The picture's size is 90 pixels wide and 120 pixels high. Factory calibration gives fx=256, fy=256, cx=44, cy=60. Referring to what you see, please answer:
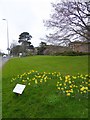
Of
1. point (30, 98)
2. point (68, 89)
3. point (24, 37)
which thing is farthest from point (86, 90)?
point (24, 37)

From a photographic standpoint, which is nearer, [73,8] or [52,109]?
[52,109]

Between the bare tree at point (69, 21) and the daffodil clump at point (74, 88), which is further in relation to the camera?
the bare tree at point (69, 21)

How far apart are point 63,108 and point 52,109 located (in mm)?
265

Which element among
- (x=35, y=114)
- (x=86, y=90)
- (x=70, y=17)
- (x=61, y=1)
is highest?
(x=61, y=1)

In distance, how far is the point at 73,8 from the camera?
26281 mm

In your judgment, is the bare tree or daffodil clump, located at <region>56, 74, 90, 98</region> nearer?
daffodil clump, located at <region>56, 74, 90, 98</region>

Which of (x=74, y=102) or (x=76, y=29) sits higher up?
(x=76, y=29)

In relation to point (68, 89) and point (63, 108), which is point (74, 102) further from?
point (68, 89)

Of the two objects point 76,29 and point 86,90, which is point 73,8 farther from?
point 86,90

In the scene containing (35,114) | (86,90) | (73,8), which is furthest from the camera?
(73,8)

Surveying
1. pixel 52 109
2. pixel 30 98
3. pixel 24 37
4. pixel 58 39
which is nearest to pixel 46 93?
pixel 30 98

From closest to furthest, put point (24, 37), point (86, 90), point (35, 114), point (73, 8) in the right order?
1. point (35, 114)
2. point (86, 90)
3. point (73, 8)
4. point (24, 37)

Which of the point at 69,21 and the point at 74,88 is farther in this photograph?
the point at 69,21

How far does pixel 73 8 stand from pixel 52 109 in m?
21.4
